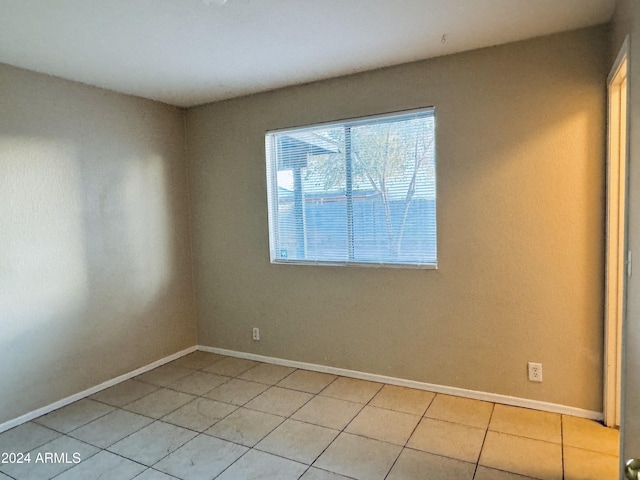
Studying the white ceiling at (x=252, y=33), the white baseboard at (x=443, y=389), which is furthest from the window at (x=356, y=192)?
the white baseboard at (x=443, y=389)

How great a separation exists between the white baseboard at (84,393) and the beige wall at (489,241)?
116 cm

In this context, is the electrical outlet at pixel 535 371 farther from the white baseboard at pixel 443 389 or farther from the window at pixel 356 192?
the window at pixel 356 192

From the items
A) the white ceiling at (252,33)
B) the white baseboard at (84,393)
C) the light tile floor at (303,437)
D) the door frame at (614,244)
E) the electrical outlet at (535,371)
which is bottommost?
the light tile floor at (303,437)

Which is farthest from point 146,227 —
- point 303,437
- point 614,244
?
point 614,244

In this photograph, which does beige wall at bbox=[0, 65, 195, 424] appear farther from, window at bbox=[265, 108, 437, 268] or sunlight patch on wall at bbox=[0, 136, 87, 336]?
window at bbox=[265, 108, 437, 268]

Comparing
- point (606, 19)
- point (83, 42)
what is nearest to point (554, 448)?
point (606, 19)

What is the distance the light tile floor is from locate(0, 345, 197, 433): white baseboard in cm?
6

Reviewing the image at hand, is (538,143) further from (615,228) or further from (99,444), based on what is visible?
(99,444)

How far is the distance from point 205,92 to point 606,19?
290cm

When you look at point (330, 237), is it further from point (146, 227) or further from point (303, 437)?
point (146, 227)

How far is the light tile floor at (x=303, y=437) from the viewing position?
7.17 ft

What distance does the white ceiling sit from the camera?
213 cm

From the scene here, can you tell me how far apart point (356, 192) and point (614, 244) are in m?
1.73

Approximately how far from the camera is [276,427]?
2643 millimetres
